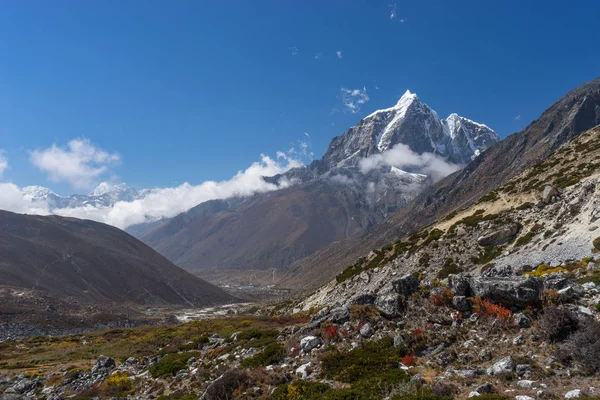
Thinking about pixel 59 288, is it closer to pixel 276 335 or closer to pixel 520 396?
pixel 276 335

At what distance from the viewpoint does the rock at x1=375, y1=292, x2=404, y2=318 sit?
1945 centimetres

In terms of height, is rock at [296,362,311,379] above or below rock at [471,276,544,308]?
below

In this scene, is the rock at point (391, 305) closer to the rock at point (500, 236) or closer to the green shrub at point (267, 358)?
the green shrub at point (267, 358)

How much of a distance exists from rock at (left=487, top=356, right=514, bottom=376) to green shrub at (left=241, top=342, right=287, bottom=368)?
1048 centimetres

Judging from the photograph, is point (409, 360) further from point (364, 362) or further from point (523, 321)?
point (523, 321)

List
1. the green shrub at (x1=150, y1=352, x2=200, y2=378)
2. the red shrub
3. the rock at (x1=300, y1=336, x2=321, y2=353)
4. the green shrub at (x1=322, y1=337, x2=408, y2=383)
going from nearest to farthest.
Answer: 1. the green shrub at (x1=322, y1=337, x2=408, y2=383)
2. the red shrub
3. the rock at (x1=300, y1=336, x2=321, y2=353)
4. the green shrub at (x1=150, y1=352, x2=200, y2=378)

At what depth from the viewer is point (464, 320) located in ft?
55.6

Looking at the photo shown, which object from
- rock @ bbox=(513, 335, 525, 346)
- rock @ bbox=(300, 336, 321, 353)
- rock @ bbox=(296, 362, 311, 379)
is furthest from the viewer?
rock @ bbox=(300, 336, 321, 353)

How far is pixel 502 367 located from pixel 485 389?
5.34 feet

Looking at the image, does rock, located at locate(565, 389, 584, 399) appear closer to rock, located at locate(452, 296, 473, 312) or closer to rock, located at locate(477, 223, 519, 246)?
rock, located at locate(452, 296, 473, 312)

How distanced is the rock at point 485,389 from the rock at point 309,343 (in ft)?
29.6

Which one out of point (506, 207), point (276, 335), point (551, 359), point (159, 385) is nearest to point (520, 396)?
point (551, 359)

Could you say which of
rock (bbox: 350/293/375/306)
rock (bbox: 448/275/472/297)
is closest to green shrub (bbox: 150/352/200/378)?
rock (bbox: 350/293/375/306)

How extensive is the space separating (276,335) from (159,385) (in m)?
7.97
